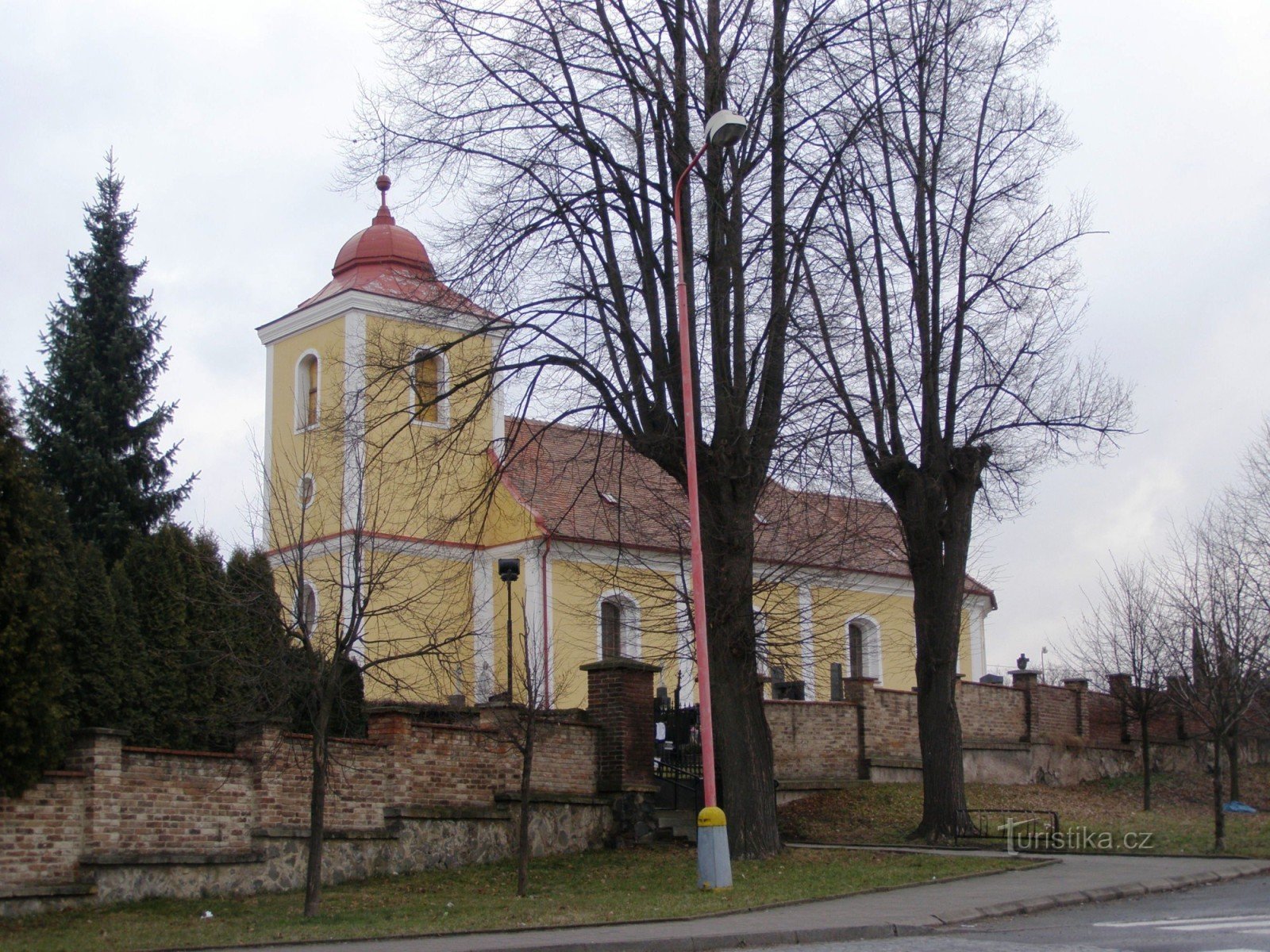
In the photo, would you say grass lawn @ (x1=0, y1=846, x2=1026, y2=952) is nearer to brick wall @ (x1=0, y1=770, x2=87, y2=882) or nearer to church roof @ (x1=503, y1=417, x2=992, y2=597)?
brick wall @ (x1=0, y1=770, x2=87, y2=882)

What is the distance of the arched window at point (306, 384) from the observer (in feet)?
120

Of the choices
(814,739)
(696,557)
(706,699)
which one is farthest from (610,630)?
(706,699)

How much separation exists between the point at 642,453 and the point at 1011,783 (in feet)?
50.7

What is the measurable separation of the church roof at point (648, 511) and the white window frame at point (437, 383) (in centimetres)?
135

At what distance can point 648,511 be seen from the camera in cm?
→ 2661

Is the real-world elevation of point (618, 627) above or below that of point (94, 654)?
above

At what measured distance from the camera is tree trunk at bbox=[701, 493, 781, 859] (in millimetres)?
18406

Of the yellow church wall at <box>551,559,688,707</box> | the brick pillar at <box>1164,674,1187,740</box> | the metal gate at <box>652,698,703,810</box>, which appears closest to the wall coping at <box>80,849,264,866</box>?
the metal gate at <box>652,698,703,810</box>

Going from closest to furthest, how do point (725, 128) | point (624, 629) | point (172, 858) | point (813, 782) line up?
point (725, 128), point (172, 858), point (813, 782), point (624, 629)

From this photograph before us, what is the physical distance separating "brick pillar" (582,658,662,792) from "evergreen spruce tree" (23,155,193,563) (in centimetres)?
1065

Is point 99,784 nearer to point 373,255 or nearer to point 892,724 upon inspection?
point 892,724

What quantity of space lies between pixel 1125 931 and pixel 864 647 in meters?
31.4

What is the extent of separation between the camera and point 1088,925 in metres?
12.5

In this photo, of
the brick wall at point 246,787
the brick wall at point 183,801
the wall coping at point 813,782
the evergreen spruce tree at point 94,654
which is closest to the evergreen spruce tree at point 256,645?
the brick wall at point 246,787
